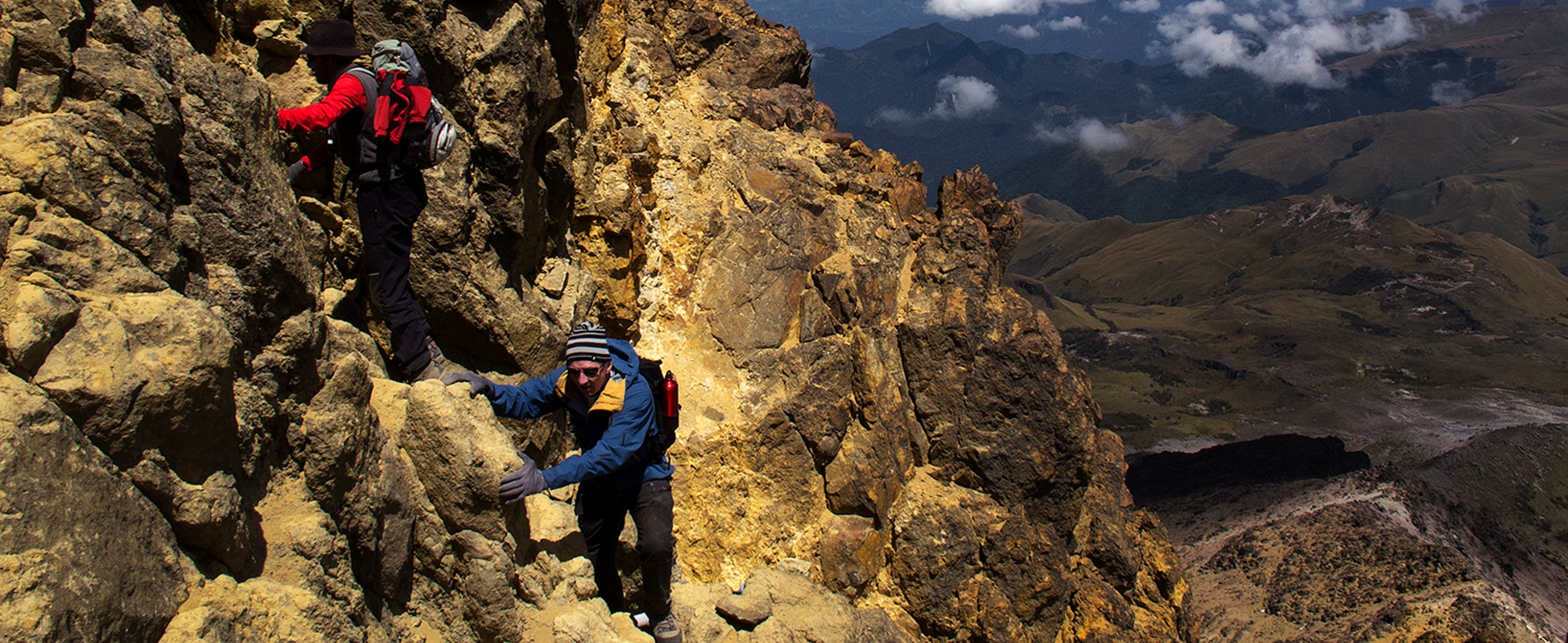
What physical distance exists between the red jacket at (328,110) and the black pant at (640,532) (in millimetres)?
4420

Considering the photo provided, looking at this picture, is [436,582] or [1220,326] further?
[1220,326]

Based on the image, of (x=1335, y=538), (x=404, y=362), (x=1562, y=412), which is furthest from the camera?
(x=1562, y=412)

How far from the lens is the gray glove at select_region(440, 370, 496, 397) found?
881cm

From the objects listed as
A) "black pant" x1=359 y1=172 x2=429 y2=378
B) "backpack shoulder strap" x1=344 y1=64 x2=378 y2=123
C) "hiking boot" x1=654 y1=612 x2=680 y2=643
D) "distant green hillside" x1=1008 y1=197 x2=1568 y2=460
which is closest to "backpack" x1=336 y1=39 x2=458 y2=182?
"backpack shoulder strap" x1=344 y1=64 x2=378 y2=123

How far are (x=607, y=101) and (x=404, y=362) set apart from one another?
869 centimetres

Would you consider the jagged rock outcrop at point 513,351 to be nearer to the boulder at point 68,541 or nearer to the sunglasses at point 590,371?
the boulder at point 68,541

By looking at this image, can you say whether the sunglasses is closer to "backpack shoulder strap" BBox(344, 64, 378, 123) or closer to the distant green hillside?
"backpack shoulder strap" BBox(344, 64, 378, 123)

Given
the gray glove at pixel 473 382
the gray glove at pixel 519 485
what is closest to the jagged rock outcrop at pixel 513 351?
the gray glove at pixel 519 485

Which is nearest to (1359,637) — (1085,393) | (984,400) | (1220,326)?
(1085,393)

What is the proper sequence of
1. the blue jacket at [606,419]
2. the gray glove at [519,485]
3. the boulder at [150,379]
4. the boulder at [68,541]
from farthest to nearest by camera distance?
the blue jacket at [606,419] < the gray glove at [519,485] < the boulder at [150,379] < the boulder at [68,541]

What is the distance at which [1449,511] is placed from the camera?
62312 millimetres

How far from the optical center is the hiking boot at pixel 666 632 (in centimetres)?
966

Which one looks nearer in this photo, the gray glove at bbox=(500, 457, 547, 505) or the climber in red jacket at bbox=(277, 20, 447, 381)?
the gray glove at bbox=(500, 457, 547, 505)

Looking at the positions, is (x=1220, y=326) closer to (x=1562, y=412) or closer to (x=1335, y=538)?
(x=1562, y=412)
